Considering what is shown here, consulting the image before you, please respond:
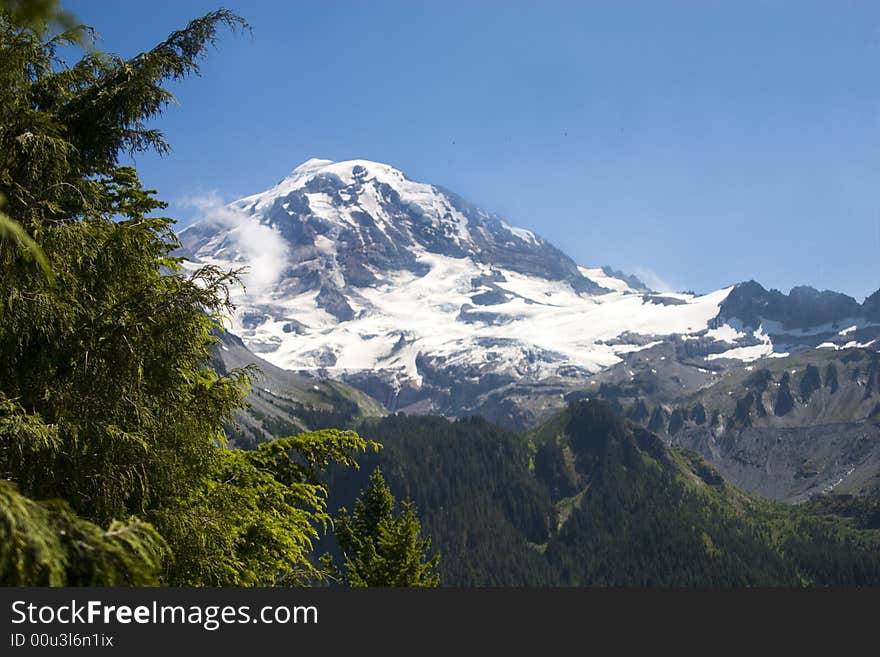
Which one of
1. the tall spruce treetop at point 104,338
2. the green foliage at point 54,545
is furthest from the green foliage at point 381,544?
the green foliage at point 54,545

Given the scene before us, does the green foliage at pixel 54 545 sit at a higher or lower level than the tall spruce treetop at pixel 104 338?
lower

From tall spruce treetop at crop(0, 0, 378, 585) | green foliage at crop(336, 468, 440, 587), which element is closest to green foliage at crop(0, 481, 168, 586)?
tall spruce treetop at crop(0, 0, 378, 585)

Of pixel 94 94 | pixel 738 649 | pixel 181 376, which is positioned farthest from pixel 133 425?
pixel 738 649

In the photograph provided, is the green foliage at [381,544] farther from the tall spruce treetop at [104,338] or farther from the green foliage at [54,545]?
the green foliage at [54,545]

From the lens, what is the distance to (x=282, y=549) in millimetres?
12055

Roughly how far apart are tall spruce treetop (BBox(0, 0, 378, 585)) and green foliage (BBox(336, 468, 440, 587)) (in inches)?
830

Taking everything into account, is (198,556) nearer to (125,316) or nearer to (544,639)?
(125,316)

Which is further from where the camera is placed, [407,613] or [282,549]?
[282,549]

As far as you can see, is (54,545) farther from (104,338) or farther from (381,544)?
(381,544)

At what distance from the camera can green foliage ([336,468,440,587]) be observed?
3275 centimetres

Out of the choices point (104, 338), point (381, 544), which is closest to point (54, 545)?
point (104, 338)

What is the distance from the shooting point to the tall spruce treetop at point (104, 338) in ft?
27.1

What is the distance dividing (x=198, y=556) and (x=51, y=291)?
3693mm

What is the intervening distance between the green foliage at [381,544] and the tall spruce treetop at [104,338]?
69.2 feet
